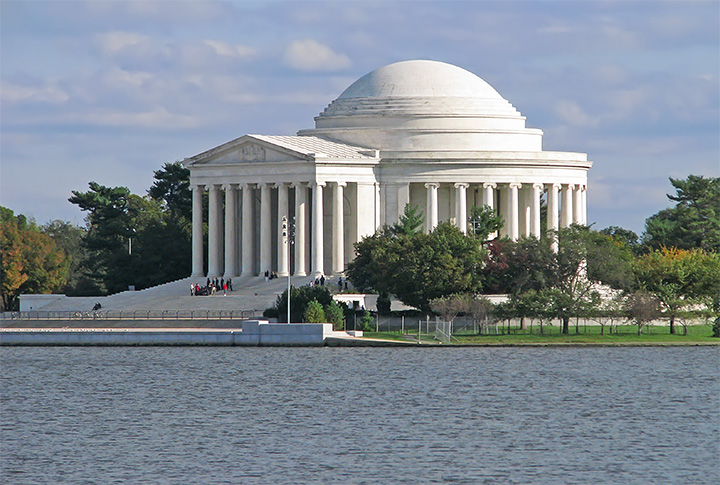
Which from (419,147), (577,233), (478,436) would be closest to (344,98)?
(419,147)

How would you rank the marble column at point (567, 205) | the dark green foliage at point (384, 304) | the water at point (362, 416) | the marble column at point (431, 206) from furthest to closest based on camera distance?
1. the marble column at point (567, 205)
2. the marble column at point (431, 206)
3. the dark green foliage at point (384, 304)
4. the water at point (362, 416)

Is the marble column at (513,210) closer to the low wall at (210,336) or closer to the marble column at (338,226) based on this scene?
the marble column at (338,226)

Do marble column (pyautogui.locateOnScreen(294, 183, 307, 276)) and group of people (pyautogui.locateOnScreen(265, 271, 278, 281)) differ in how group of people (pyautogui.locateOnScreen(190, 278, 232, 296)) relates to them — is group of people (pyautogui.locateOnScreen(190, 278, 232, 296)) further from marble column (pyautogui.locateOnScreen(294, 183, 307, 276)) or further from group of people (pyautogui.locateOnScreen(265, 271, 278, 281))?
marble column (pyautogui.locateOnScreen(294, 183, 307, 276))

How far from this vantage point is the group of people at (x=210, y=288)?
442 ft

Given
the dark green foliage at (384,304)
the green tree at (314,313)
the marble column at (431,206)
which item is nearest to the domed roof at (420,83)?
the marble column at (431,206)

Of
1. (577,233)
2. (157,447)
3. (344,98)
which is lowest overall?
(157,447)

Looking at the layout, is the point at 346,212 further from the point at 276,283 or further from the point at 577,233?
the point at 577,233

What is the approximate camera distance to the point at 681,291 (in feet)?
390

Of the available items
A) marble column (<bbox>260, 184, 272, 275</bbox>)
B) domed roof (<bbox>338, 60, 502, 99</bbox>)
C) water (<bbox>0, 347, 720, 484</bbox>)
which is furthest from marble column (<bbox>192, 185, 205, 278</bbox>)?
water (<bbox>0, 347, 720, 484</bbox>)

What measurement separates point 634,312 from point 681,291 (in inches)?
354

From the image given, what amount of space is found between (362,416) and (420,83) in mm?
71915

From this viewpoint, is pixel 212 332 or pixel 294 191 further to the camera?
pixel 294 191

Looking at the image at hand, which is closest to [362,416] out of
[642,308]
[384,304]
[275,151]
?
[642,308]

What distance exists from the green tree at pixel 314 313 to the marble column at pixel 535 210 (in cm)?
3525
